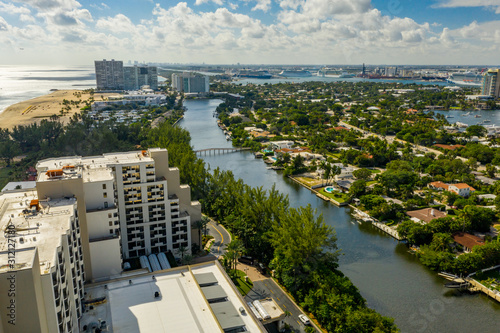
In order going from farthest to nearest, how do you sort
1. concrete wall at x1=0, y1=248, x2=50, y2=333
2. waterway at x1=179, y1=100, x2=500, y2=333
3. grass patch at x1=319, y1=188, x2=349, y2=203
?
grass patch at x1=319, y1=188, x2=349, y2=203 → waterway at x1=179, y1=100, x2=500, y2=333 → concrete wall at x1=0, y1=248, x2=50, y2=333

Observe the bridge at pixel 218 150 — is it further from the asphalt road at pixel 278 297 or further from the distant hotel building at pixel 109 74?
the distant hotel building at pixel 109 74

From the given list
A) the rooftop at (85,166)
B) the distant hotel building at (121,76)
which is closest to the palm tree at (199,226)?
the rooftop at (85,166)

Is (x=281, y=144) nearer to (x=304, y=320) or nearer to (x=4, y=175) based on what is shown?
(x=4, y=175)

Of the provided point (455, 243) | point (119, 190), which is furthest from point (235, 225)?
point (455, 243)

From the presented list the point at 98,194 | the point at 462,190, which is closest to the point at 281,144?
the point at 462,190

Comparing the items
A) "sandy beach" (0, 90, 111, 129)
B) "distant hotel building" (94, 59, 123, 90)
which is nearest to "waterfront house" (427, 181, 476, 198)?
"sandy beach" (0, 90, 111, 129)

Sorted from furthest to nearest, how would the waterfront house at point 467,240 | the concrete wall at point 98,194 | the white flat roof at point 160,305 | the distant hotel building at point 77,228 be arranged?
1. the waterfront house at point 467,240
2. the concrete wall at point 98,194
3. the white flat roof at point 160,305
4. the distant hotel building at point 77,228

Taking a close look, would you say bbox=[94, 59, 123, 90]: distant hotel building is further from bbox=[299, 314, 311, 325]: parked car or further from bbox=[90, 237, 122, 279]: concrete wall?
bbox=[299, 314, 311, 325]: parked car
